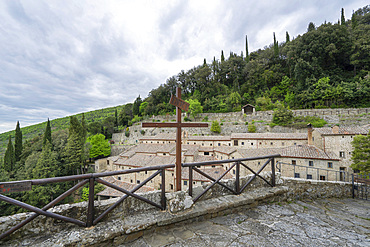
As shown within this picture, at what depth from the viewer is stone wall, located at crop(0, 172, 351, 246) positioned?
177cm

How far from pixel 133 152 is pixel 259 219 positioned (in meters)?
24.3

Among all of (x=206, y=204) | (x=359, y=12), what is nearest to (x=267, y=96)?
(x=206, y=204)

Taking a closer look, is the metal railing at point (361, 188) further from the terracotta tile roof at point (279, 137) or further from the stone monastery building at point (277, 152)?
the terracotta tile roof at point (279, 137)

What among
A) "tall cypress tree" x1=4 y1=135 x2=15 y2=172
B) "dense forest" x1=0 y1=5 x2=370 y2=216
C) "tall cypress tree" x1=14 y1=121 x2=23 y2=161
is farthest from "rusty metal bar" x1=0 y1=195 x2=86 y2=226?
"tall cypress tree" x1=14 y1=121 x2=23 y2=161

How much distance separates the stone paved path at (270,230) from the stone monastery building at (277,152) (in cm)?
496

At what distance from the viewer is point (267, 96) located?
123 ft

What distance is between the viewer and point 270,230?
91.4 inches

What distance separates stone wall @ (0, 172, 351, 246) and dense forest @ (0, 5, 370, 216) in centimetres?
2603

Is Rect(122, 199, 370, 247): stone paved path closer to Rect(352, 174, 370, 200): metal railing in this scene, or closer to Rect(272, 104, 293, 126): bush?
Rect(352, 174, 370, 200): metal railing

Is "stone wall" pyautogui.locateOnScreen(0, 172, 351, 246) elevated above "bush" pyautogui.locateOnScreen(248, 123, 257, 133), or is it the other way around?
"bush" pyautogui.locateOnScreen(248, 123, 257, 133)

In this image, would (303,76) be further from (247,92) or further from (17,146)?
(17,146)

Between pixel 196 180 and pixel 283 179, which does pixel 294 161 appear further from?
pixel 283 179

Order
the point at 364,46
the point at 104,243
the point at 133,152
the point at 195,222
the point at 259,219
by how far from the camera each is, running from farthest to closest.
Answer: the point at 364,46, the point at 133,152, the point at 259,219, the point at 195,222, the point at 104,243

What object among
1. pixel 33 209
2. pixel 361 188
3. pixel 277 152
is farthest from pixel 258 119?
pixel 33 209
